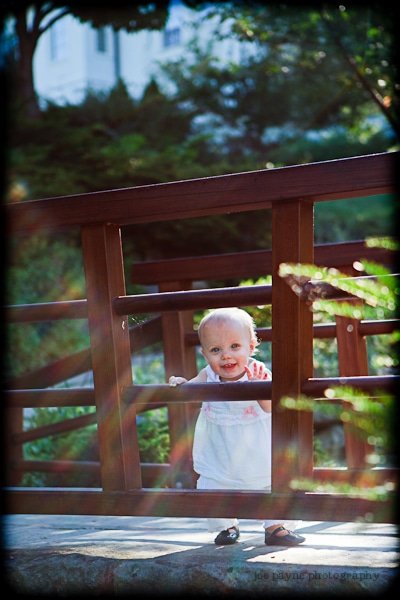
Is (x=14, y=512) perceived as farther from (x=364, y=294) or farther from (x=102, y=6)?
(x=102, y=6)

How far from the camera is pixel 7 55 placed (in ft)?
46.1

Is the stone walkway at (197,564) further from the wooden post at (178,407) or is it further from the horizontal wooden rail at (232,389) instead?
the wooden post at (178,407)

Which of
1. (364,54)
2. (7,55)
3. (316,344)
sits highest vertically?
(7,55)

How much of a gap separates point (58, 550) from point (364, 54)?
551cm

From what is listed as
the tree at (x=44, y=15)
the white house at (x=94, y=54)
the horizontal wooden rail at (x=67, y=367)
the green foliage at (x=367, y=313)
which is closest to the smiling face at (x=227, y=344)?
the horizontal wooden rail at (x=67, y=367)

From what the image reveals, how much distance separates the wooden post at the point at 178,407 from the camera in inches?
164

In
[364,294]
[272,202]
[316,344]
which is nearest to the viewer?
[364,294]

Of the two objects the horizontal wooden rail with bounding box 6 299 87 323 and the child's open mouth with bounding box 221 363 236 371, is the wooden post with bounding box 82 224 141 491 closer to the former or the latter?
the child's open mouth with bounding box 221 363 236 371

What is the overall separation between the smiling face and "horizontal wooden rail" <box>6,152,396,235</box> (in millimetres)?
649

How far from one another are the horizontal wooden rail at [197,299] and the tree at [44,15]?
11046mm

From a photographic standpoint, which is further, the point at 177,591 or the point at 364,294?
the point at 177,591

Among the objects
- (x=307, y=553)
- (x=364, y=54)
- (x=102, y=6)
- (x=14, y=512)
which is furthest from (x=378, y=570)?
(x=102, y=6)

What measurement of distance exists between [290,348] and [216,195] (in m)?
0.48

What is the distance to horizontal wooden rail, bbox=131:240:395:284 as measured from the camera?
3809 mm
